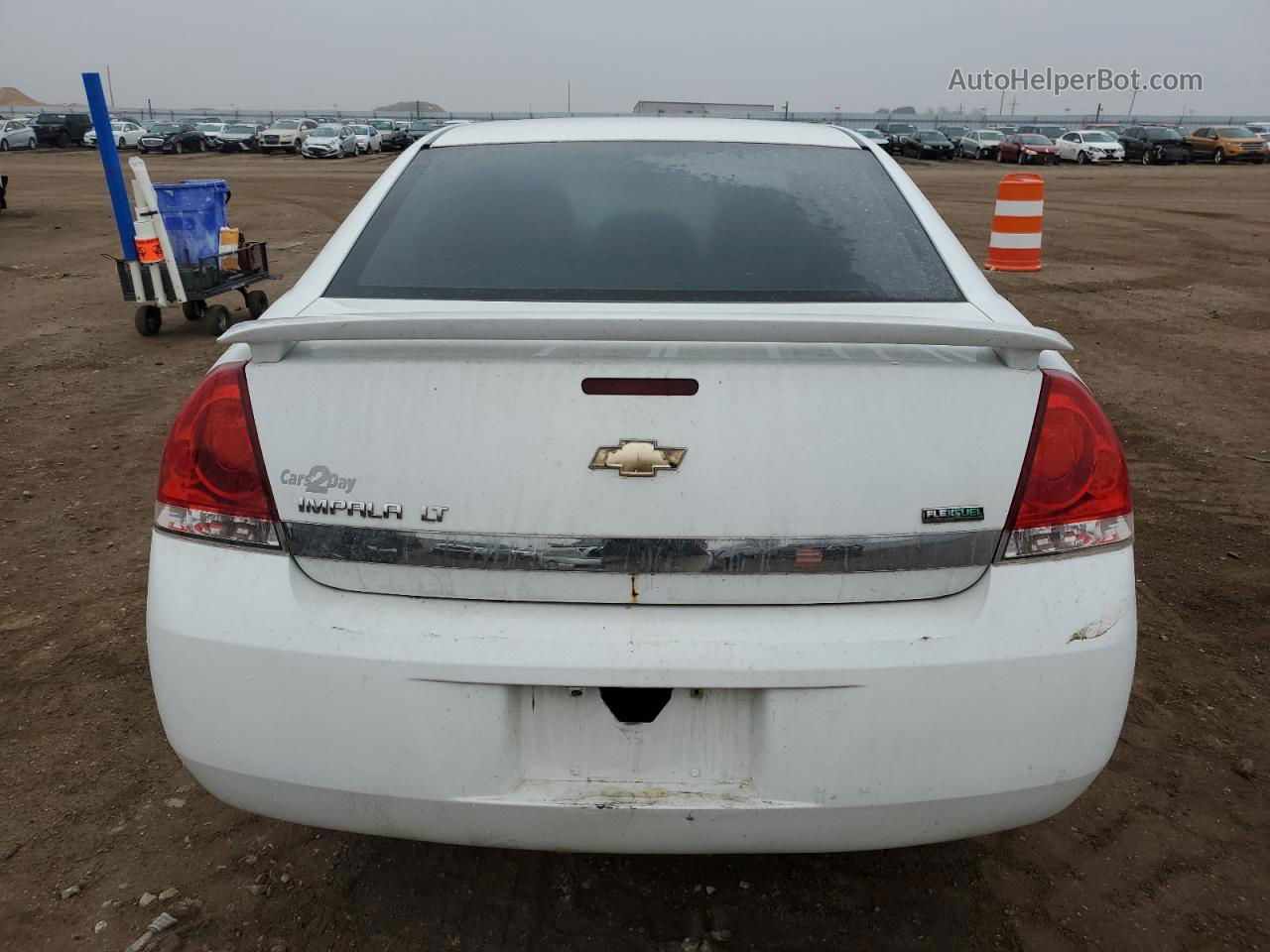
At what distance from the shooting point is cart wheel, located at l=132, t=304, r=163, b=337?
8.14m

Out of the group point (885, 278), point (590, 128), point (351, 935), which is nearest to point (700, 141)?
point (590, 128)

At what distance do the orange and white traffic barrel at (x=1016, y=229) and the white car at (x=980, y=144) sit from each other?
35684mm

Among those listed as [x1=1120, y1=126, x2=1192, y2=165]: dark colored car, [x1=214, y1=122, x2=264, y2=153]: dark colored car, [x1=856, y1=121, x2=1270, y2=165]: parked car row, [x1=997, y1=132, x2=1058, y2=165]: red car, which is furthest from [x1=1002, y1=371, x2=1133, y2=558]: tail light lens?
[x1=214, y1=122, x2=264, y2=153]: dark colored car

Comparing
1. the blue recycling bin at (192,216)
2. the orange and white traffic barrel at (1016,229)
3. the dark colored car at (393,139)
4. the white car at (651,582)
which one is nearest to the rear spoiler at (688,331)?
the white car at (651,582)

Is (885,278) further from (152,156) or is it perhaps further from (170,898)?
(152,156)

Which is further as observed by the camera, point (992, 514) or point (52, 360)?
point (52, 360)

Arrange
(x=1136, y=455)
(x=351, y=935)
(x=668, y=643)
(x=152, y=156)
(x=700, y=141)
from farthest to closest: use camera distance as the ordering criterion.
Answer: (x=152, y=156)
(x=1136, y=455)
(x=700, y=141)
(x=351, y=935)
(x=668, y=643)

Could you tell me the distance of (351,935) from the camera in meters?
2.14

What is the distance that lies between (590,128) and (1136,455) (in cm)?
380

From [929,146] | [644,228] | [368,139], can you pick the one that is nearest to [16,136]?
[368,139]

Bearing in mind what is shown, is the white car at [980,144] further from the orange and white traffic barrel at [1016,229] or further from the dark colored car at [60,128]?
the dark colored car at [60,128]

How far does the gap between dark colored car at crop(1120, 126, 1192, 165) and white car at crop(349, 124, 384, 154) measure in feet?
109

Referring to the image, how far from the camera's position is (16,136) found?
46.0 m

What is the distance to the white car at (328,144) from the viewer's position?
40531 mm
